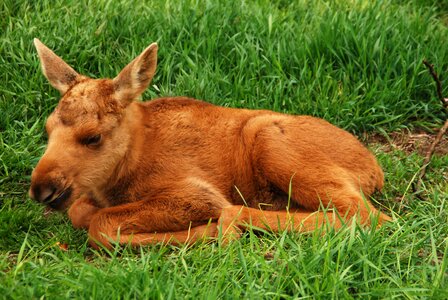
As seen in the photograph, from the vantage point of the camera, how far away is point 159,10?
7699 mm

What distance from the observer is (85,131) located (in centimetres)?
529

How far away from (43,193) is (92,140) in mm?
554

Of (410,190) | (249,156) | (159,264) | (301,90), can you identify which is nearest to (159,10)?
(301,90)

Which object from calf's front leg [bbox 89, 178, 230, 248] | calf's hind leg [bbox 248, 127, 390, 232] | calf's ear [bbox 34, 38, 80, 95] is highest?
calf's ear [bbox 34, 38, 80, 95]

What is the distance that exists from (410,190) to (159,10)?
3.11 meters

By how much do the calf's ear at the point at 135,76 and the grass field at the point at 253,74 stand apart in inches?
43.0

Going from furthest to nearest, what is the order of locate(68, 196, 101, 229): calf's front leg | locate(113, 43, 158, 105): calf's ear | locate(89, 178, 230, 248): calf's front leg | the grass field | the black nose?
locate(68, 196, 101, 229): calf's front leg → locate(113, 43, 158, 105): calf's ear → locate(89, 178, 230, 248): calf's front leg → the grass field → the black nose

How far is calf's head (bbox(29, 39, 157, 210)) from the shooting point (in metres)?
5.12

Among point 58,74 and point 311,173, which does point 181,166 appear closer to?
point 311,173

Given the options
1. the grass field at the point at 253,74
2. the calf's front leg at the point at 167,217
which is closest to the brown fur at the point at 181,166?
the calf's front leg at the point at 167,217

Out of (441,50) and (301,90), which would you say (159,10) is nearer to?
(301,90)

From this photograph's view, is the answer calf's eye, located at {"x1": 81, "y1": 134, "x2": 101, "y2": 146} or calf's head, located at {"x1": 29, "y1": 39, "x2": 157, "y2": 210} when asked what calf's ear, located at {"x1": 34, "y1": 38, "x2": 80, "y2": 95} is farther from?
calf's eye, located at {"x1": 81, "y1": 134, "x2": 101, "y2": 146}

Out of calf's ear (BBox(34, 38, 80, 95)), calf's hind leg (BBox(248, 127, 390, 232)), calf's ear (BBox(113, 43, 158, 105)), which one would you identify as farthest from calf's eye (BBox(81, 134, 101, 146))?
calf's hind leg (BBox(248, 127, 390, 232))

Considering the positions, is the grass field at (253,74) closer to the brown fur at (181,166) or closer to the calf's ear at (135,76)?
the brown fur at (181,166)
